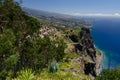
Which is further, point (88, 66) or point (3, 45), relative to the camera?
point (88, 66)

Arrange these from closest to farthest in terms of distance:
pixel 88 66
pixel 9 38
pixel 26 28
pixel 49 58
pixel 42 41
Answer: pixel 9 38, pixel 26 28, pixel 42 41, pixel 49 58, pixel 88 66

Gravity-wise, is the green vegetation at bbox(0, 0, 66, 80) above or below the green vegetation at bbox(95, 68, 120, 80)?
above

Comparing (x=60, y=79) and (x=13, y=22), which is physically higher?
(x=13, y=22)

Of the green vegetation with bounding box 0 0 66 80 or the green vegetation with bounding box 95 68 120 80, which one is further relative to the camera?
the green vegetation with bounding box 95 68 120 80

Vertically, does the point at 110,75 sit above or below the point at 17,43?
below

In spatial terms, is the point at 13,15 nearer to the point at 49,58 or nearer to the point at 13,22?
the point at 13,22

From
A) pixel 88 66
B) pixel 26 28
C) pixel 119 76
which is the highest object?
pixel 26 28

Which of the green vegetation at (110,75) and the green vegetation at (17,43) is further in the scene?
the green vegetation at (110,75)

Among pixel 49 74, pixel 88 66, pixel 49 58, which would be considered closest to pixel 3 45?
pixel 49 74

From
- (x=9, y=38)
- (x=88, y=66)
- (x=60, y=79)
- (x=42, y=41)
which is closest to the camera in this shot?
(x=60, y=79)

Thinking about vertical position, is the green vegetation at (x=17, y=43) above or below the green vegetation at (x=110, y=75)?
above

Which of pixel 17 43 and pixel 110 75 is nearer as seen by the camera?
pixel 17 43
